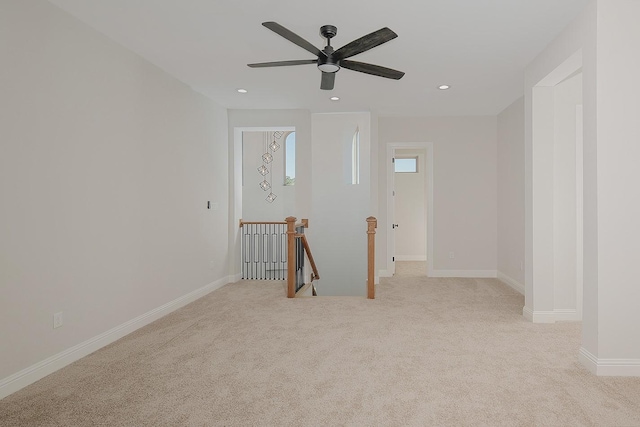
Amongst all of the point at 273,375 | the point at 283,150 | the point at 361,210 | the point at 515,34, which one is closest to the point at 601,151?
the point at 515,34

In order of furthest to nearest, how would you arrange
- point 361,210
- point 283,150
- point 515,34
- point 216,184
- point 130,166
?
1. point 283,150
2. point 361,210
3. point 216,184
4. point 130,166
5. point 515,34

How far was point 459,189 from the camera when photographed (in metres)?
6.57

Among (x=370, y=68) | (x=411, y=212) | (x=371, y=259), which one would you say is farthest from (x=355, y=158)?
(x=370, y=68)

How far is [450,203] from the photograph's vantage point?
6.58m

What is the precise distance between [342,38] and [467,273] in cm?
476

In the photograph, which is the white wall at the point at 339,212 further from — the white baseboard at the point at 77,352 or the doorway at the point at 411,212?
the white baseboard at the point at 77,352

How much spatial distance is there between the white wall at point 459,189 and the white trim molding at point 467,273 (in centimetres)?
2

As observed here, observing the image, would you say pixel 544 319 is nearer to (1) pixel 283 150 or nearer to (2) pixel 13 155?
(2) pixel 13 155

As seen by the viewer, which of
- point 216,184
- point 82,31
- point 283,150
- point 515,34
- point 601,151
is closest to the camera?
point 601,151

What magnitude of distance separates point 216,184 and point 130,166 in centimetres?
201

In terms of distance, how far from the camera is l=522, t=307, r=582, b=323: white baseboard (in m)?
3.93

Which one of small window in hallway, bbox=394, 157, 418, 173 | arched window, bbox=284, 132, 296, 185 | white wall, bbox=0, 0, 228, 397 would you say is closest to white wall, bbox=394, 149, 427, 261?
small window in hallway, bbox=394, 157, 418, 173

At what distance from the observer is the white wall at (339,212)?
9.11 m

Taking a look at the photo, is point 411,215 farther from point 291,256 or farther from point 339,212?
point 291,256
